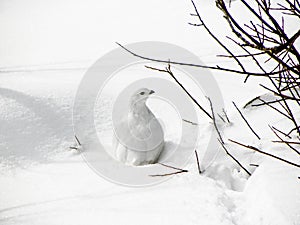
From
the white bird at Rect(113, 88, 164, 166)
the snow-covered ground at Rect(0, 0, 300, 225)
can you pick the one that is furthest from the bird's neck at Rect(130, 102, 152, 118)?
the snow-covered ground at Rect(0, 0, 300, 225)

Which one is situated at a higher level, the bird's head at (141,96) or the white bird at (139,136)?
the bird's head at (141,96)

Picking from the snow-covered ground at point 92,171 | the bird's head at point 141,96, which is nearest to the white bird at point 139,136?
the bird's head at point 141,96

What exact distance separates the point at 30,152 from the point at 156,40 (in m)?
3.52

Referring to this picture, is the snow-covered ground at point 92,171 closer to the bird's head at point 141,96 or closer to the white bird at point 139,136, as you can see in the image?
→ the white bird at point 139,136

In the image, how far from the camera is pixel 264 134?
2141mm

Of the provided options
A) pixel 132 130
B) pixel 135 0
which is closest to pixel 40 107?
pixel 132 130

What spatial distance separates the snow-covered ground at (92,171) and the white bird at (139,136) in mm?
381

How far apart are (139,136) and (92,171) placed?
0.54 metres

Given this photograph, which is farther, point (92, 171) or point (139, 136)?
point (139, 136)

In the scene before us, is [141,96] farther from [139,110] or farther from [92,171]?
[92,171]

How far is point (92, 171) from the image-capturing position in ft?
7.67

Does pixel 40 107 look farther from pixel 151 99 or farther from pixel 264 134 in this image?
pixel 264 134

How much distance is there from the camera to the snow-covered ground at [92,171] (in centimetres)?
143

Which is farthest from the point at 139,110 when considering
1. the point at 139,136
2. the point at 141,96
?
the point at 139,136
